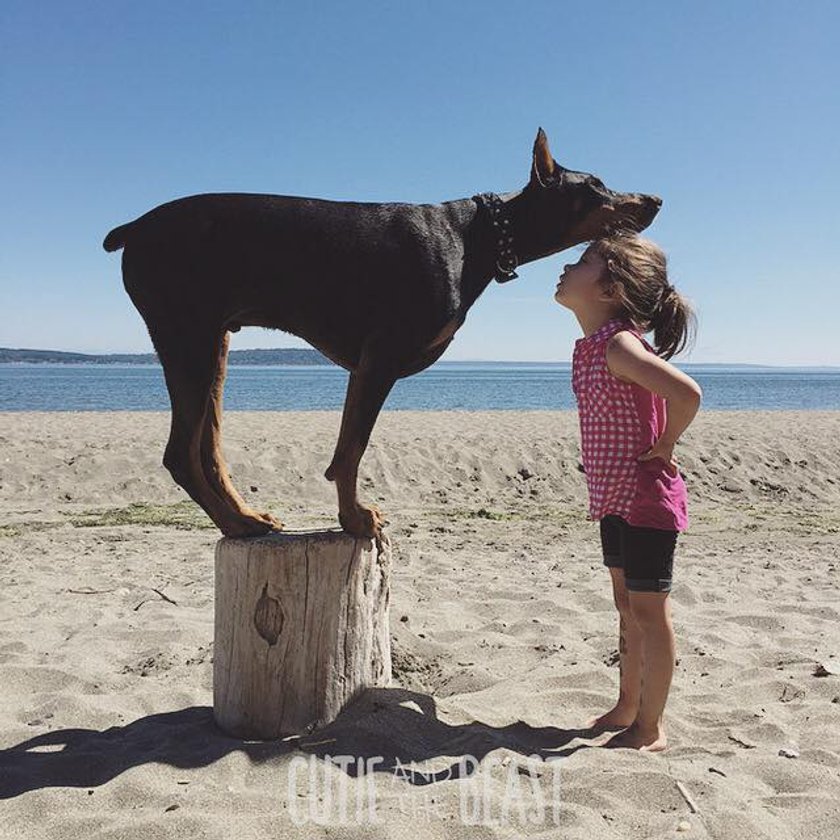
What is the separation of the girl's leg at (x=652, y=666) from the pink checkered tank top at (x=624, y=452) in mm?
335

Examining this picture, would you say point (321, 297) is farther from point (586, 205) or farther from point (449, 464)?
point (449, 464)

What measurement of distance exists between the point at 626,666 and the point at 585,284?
5.61 feet

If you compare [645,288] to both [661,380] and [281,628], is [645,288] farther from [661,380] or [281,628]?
[281,628]

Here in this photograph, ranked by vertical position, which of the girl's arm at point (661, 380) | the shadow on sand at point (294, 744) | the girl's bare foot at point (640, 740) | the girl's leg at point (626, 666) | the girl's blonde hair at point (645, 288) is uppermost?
the girl's blonde hair at point (645, 288)

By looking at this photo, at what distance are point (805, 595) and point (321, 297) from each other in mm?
4675

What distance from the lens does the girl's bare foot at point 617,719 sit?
3.81 meters

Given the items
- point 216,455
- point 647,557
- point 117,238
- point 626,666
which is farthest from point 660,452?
point 117,238

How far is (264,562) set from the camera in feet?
12.1

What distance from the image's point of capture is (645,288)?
3.52 meters

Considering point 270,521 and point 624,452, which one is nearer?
point 624,452

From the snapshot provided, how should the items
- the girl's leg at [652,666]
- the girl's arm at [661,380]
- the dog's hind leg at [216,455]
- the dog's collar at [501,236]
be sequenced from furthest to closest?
the dog's hind leg at [216,455]
the dog's collar at [501,236]
the girl's leg at [652,666]
the girl's arm at [661,380]

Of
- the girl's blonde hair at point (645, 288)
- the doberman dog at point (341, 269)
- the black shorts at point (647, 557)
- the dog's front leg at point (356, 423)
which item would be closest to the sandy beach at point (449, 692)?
the black shorts at point (647, 557)

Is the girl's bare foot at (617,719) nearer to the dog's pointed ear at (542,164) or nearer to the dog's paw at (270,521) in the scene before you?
the dog's paw at (270,521)

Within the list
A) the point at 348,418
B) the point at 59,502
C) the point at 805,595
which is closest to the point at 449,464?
the point at 59,502
